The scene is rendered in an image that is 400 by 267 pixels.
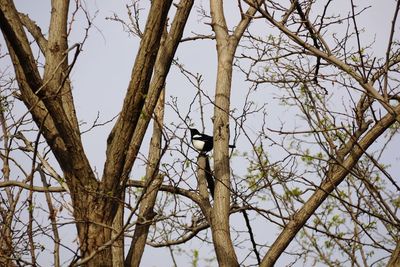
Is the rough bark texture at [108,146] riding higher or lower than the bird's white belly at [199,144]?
lower

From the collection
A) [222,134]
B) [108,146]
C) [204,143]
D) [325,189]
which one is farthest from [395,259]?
[204,143]

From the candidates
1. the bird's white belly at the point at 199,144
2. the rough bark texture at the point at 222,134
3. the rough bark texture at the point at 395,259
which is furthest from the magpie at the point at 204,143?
the rough bark texture at the point at 395,259

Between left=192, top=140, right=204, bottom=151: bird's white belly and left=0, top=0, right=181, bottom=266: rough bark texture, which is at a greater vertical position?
left=192, top=140, right=204, bottom=151: bird's white belly

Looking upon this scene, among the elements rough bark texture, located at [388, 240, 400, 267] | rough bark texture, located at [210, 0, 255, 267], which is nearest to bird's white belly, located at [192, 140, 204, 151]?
rough bark texture, located at [210, 0, 255, 267]

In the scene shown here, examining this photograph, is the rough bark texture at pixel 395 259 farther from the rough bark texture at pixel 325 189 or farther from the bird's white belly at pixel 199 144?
the bird's white belly at pixel 199 144

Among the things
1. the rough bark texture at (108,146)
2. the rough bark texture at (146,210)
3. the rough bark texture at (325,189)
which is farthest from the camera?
the rough bark texture at (146,210)

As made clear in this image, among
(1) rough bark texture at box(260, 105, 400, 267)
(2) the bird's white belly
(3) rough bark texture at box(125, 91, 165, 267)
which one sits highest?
(2) the bird's white belly

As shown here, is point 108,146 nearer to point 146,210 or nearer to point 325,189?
point 325,189

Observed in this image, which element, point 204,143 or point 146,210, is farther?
point 204,143

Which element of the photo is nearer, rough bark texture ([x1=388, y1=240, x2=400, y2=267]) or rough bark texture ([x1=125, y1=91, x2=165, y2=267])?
rough bark texture ([x1=388, y1=240, x2=400, y2=267])

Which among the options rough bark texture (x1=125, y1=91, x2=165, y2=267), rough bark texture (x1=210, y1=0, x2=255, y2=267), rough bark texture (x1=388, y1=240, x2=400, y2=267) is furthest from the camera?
rough bark texture (x1=125, y1=91, x2=165, y2=267)

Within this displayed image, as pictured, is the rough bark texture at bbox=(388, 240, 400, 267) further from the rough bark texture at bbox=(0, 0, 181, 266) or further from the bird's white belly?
the bird's white belly

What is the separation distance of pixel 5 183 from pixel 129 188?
119 centimetres

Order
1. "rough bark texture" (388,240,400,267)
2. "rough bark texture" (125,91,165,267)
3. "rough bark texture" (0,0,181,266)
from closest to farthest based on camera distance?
"rough bark texture" (388,240,400,267), "rough bark texture" (0,0,181,266), "rough bark texture" (125,91,165,267)
